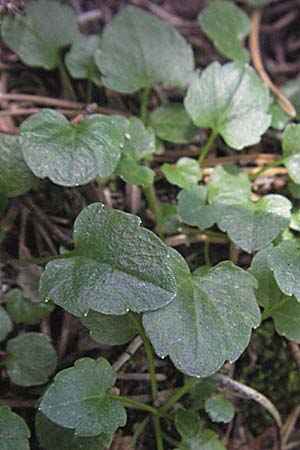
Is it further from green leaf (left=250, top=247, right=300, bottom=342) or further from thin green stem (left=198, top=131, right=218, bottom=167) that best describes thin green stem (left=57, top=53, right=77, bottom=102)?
green leaf (left=250, top=247, right=300, bottom=342)

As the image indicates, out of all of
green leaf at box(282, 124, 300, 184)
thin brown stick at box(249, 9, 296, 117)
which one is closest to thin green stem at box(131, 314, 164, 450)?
green leaf at box(282, 124, 300, 184)

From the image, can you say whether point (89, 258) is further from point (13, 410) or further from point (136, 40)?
point (136, 40)

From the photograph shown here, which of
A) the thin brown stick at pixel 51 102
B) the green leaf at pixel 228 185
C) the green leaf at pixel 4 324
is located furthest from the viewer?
the thin brown stick at pixel 51 102

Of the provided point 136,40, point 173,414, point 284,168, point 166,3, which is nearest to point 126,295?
point 173,414

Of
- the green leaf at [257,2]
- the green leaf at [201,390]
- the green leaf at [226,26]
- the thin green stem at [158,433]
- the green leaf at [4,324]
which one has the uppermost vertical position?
the green leaf at [257,2]

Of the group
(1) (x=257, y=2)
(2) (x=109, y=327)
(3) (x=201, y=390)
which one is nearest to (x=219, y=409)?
(3) (x=201, y=390)

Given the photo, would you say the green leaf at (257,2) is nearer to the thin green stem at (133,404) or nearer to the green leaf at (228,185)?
the green leaf at (228,185)

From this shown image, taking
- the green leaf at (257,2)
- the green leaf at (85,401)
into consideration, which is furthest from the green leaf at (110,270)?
the green leaf at (257,2)
